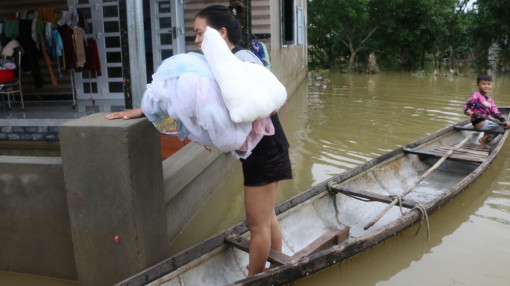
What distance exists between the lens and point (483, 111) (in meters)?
6.36

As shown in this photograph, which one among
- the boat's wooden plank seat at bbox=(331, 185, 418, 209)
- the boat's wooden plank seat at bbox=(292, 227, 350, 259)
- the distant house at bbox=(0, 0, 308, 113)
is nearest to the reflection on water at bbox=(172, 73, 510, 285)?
the boat's wooden plank seat at bbox=(292, 227, 350, 259)

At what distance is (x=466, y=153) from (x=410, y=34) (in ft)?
59.6

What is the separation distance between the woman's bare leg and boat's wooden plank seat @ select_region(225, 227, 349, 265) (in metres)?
0.14

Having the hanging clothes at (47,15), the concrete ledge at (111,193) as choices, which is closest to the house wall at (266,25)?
the hanging clothes at (47,15)

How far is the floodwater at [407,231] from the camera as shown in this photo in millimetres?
3318

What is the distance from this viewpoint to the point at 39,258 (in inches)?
126

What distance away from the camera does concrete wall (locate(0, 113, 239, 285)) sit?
2582mm

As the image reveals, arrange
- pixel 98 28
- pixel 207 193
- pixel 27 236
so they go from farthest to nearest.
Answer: pixel 98 28 < pixel 207 193 < pixel 27 236

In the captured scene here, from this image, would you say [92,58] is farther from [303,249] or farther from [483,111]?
[483,111]

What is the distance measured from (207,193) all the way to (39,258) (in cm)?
196

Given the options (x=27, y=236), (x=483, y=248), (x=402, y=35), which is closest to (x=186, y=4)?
(x=27, y=236)

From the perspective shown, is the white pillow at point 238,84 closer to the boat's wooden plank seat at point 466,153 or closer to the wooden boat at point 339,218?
the wooden boat at point 339,218

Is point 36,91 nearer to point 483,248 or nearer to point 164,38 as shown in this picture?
point 164,38

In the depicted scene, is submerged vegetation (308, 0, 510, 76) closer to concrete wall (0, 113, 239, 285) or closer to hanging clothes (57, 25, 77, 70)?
hanging clothes (57, 25, 77, 70)
